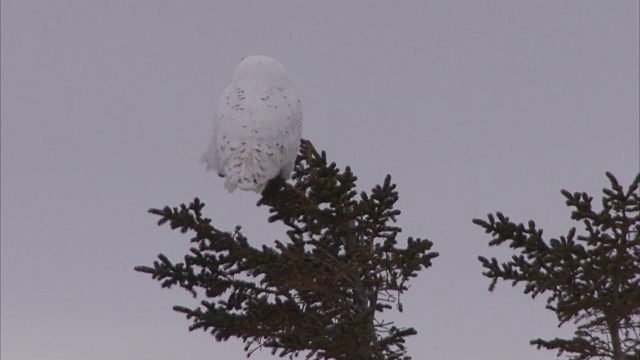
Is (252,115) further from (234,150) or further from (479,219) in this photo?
(479,219)

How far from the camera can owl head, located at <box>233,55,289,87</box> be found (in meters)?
20.5

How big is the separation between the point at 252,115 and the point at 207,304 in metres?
3.98

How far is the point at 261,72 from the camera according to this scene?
20.6 metres

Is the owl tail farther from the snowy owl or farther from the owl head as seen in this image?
the owl head

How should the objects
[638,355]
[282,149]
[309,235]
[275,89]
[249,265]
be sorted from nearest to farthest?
[638,355] < [249,265] < [309,235] < [282,149] < [275,89]

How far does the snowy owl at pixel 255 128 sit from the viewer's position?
19094 mm

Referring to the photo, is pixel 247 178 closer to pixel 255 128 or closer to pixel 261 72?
pixel 255 128

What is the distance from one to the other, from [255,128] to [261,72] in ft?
4.82

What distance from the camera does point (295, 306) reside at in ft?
59.7

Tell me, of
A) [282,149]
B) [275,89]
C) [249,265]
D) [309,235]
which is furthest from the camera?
[275,89]

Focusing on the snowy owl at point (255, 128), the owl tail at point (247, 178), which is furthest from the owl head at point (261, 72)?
the owl tail at point (247, 178)

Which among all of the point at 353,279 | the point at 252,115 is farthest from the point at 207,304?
the point at 252,115

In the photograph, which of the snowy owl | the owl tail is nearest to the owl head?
the snowy owl

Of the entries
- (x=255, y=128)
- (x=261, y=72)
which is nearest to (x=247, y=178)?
(x=255, y=128)
